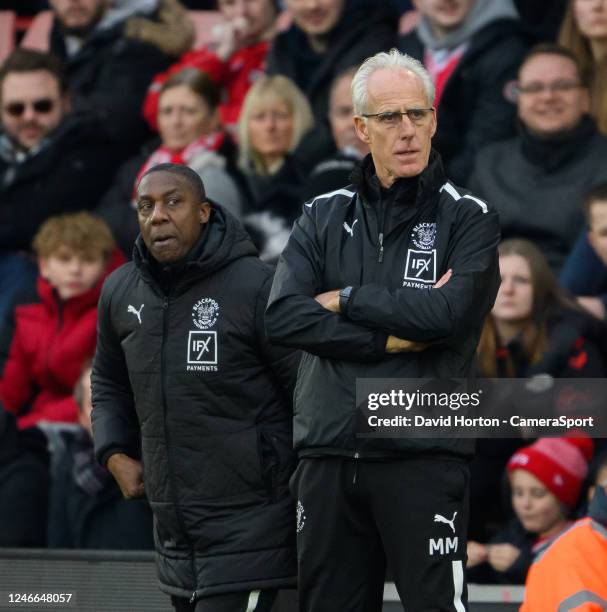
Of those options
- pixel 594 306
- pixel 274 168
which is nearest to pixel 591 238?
pixel 594 306

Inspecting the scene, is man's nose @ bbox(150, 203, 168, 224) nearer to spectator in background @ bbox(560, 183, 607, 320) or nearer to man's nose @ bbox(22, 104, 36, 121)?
spectator in background @ bbox(560, 183, 607, 320)

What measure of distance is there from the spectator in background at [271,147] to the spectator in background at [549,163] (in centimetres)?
111

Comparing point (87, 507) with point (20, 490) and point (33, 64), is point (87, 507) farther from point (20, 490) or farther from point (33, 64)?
point (33, 64)

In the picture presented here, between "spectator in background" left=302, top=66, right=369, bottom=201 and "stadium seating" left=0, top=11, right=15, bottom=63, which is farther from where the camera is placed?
"stadium seating" left=0, top=11, right=15, bottom=63

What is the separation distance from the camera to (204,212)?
535 centimetres

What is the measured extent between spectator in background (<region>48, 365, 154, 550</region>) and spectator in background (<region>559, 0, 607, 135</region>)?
282cm

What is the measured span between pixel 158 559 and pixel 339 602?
84 centimetres

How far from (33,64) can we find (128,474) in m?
4.56

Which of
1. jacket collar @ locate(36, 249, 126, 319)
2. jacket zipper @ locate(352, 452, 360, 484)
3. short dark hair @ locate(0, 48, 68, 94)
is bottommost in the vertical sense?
jacket collar @ locate(36, 249, 126, 319)

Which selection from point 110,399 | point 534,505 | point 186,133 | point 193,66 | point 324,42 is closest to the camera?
point 110,399

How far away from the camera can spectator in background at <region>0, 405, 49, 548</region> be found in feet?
25.6

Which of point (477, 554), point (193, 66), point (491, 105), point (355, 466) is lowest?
point (477, 554)

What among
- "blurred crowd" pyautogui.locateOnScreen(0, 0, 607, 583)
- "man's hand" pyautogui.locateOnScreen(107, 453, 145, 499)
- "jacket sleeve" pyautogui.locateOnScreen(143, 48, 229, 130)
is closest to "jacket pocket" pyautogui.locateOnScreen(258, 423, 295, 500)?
"man's hand" pyautogui.locateOnScreen(107, 453, 145, 499)

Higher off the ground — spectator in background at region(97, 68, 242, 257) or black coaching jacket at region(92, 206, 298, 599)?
spectator in background at region(97, 68, 242, 257)
